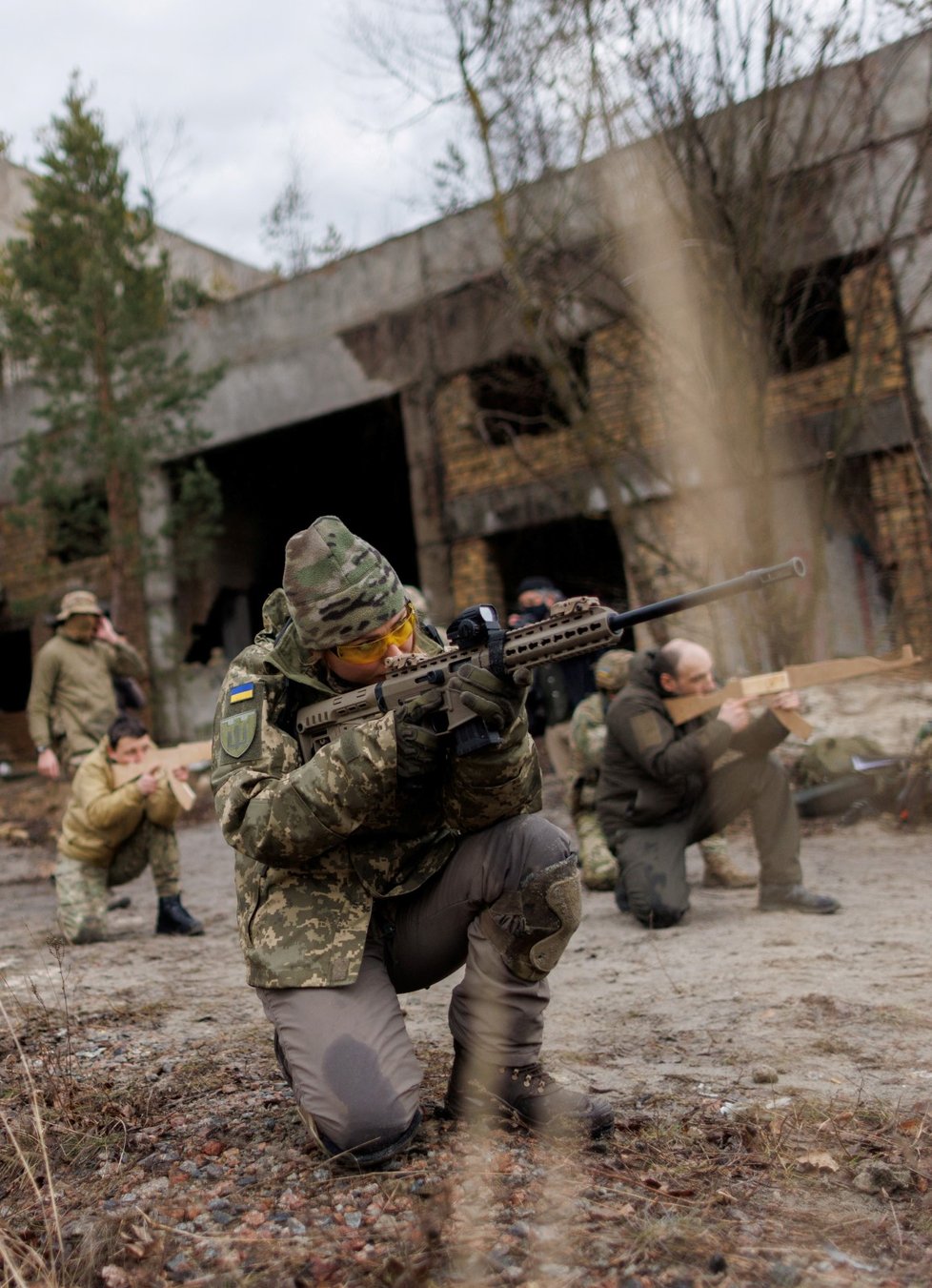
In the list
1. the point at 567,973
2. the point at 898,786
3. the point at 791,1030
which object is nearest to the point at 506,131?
the point at 898,786

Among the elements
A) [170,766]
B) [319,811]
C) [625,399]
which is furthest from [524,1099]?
[625,399]

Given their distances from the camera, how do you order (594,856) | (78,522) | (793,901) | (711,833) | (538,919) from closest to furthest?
(538,919), (793,901), (711,833), (594,856), (78,522)

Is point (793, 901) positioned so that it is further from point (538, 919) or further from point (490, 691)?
point (490, 691)

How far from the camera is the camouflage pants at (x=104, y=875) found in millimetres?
5438

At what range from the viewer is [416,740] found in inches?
103

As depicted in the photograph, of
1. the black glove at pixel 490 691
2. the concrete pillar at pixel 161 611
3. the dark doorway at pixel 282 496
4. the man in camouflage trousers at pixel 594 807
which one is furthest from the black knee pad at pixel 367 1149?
the concrete pillar at pixel 161 611

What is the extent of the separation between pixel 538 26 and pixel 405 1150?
8.42 m

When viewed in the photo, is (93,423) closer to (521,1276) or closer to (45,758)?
(45,758)

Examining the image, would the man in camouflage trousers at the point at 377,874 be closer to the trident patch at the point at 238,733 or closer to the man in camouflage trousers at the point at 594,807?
the trident patch at the point at 238,733

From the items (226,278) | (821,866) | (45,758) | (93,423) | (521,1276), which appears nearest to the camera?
(521,1276)

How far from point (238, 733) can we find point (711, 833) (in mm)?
3136

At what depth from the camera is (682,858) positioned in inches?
206

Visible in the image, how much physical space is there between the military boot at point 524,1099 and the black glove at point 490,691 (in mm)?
829

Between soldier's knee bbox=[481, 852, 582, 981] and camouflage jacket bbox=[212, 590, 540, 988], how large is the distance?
21 cm
